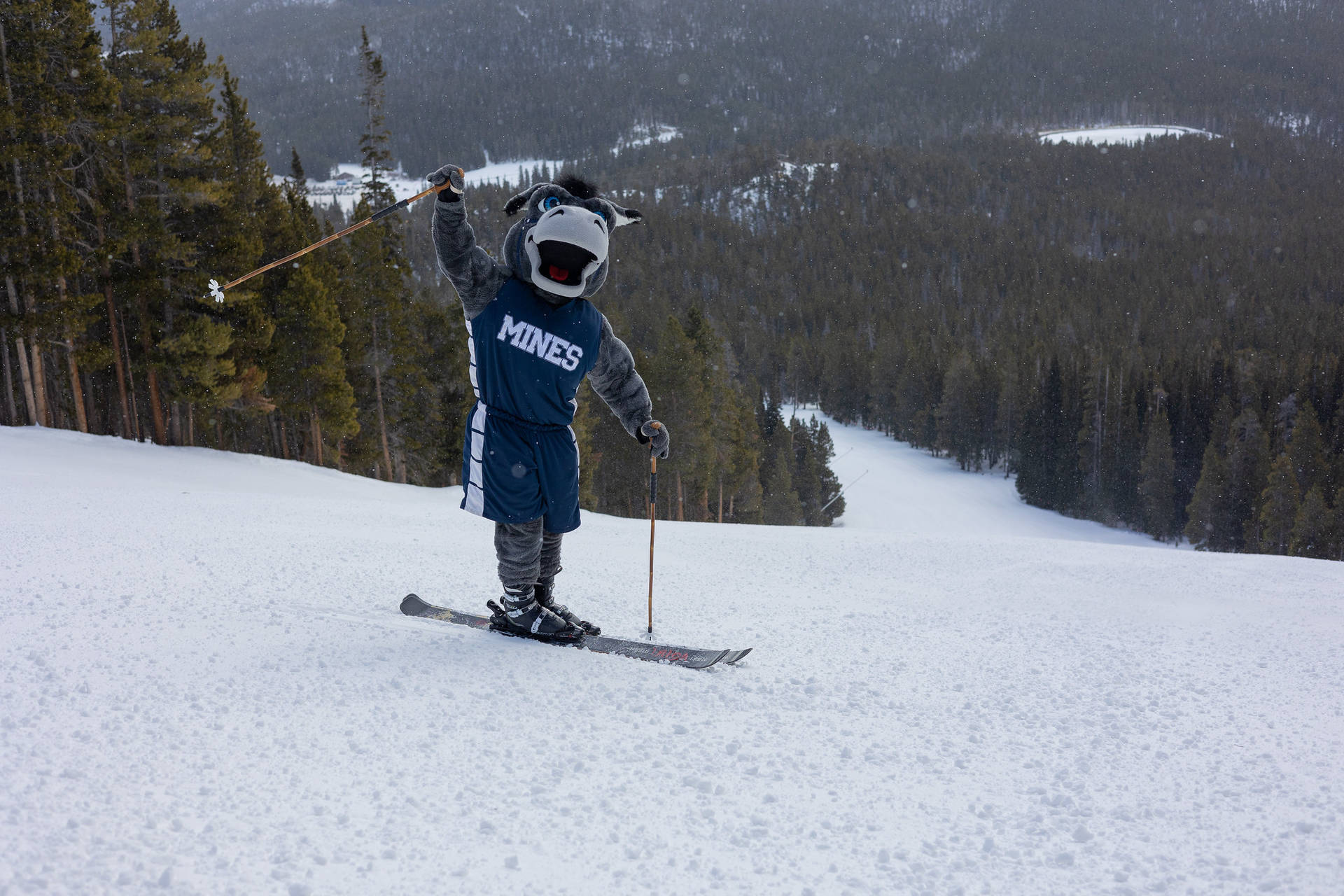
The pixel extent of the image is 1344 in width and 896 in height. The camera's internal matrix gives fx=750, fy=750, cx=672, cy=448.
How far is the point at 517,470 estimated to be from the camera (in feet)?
12.4

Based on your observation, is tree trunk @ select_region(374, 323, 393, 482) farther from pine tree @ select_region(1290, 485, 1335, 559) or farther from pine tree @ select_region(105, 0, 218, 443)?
pine tree @ select_region(1290, 485, 1335, 559)

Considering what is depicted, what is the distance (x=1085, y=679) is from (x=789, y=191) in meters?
199

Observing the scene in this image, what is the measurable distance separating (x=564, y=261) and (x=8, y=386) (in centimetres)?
2323

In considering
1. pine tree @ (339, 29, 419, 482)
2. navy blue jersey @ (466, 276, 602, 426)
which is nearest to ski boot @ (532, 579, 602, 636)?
navy blue jersey @ (466, 276, 602, 426)

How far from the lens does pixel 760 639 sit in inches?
165

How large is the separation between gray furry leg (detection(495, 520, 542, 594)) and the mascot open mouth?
4.16ft

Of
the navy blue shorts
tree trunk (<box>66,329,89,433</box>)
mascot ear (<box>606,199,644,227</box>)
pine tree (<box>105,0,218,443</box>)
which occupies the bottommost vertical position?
the navy blue shorts

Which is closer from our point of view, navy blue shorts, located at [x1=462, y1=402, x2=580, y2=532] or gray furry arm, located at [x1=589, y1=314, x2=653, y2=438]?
navy blue shorts, located at [x1=462, y1=402, x2=580, y2=532]

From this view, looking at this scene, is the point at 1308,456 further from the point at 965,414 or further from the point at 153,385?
the point at 153,385

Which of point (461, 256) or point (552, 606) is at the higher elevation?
point (461, 256)

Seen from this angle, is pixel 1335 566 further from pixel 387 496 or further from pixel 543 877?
pixel 387 496

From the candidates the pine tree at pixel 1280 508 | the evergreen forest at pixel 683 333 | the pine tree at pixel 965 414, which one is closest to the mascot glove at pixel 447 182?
the evergreen forest at pixel 683 333

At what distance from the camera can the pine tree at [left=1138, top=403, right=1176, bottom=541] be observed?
5347 cm

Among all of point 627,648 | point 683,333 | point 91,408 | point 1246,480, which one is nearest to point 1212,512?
point 1246,480
